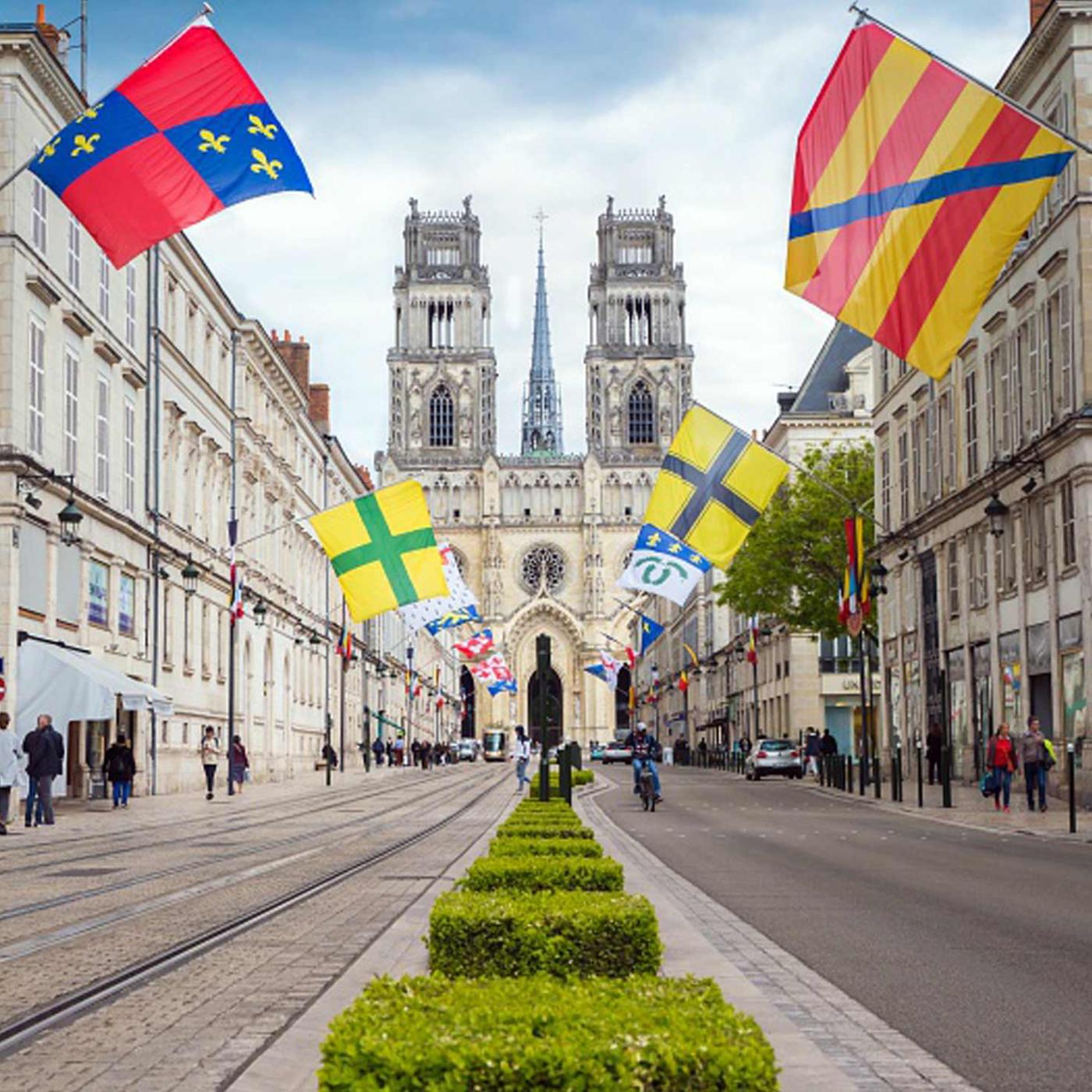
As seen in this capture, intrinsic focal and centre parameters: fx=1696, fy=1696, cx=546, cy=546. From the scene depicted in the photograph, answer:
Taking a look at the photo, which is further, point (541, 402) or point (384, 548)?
point (541, 402)

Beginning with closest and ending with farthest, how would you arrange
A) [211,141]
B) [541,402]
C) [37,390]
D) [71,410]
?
[211,141], [37,390], [71,410], [541,402]

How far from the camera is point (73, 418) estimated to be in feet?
119

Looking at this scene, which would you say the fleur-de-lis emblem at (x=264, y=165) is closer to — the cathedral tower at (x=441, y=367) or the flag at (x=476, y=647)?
the flag at (x=476, y=647)

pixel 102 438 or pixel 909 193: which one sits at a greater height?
pixel 102 438

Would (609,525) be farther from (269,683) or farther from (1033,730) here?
(1033,730)

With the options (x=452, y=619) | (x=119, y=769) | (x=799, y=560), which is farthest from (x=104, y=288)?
(x=799, y=560)

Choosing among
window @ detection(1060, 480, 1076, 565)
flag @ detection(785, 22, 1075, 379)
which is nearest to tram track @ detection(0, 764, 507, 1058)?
flag @ detection(785, 22, 1075, 379)

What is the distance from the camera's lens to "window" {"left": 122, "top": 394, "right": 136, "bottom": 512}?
4131cm

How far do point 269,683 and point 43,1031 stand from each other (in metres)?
54.5

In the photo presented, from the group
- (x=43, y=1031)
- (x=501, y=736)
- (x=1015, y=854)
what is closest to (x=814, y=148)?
(x=1015, y=854)

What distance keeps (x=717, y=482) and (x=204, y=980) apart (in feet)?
83.2

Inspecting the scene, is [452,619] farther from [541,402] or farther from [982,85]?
[541,402]

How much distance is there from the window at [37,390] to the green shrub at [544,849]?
2346cm

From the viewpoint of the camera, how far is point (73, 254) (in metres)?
36.7
